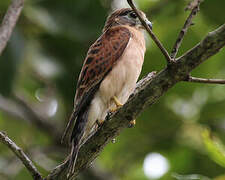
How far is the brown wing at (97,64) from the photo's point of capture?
13.7ft

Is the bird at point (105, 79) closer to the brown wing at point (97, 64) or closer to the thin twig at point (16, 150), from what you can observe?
the brown wing at point (97, 64)

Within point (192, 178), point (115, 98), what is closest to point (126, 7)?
point (115, 98)

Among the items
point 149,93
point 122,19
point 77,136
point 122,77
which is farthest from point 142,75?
point 149,93

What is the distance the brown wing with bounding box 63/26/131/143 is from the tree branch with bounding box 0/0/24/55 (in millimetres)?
682

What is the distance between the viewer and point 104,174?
17.0ft

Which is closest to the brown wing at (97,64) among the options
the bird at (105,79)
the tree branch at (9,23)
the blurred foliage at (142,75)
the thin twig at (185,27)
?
the bird at (105,79)

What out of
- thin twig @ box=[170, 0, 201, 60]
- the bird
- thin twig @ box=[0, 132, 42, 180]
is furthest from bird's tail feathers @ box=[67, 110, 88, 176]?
thin twig @ box=[170, 0, 201, 60]

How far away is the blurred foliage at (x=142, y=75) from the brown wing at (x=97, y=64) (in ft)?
1.68

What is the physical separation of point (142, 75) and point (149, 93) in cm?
208

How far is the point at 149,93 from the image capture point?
9.80 feet

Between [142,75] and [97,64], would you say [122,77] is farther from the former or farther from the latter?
[142,75]

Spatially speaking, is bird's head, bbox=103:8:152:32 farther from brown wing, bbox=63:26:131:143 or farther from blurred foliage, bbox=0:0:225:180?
brown wing, bbox=63:26:131:143

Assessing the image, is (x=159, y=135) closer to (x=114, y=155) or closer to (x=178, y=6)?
(x=114, y=155)

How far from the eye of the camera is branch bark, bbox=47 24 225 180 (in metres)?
2.75
